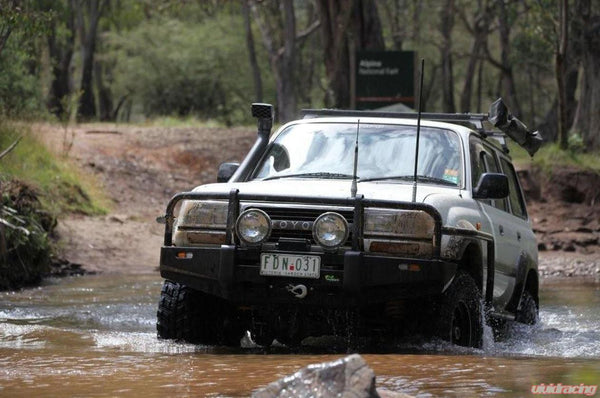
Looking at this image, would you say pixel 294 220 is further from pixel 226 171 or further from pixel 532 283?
pixel 532 283

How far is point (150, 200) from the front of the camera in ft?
69.4

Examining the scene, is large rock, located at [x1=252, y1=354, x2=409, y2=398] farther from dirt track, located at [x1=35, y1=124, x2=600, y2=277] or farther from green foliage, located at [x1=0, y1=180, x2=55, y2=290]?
dirt track, located at [x1=35, y1=124, x2=600, y2=277]

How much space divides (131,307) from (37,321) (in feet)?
5.31

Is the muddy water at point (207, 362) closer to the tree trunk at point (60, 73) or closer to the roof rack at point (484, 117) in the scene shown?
the roof rack at point (484, 117)

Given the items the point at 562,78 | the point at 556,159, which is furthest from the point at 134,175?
the point at 562,78

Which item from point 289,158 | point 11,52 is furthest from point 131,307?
point 11,52

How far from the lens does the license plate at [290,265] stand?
7.55 m

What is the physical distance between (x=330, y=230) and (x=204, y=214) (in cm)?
91

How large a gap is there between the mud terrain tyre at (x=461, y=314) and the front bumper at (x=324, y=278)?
0.15m

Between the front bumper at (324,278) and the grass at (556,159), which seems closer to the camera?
the front bumper at (324,278)

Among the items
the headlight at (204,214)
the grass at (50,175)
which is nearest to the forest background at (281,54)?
the grass at (50,175)

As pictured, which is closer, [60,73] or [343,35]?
[343,35]

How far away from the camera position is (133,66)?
48.6 meters

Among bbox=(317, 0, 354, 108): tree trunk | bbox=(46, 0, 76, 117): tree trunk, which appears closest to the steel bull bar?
bbox=(317, 0, 354, 108): tree trunk
